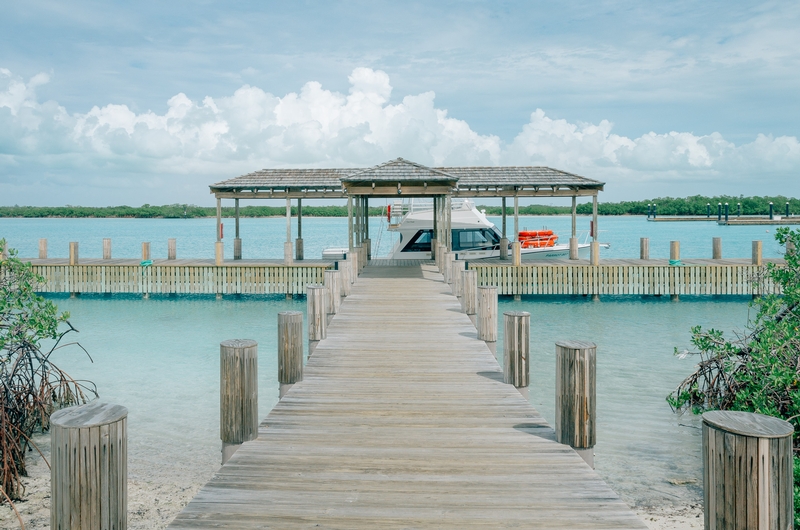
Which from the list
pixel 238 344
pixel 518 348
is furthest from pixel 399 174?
pixel 238 344

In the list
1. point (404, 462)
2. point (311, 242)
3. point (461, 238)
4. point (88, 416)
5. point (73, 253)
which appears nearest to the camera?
point (88, 416)

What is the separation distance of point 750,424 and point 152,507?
6.34 meters

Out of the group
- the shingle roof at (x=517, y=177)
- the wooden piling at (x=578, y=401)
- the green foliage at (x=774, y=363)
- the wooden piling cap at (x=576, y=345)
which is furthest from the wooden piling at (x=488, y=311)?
the shingle roof at (x=517, y=177)

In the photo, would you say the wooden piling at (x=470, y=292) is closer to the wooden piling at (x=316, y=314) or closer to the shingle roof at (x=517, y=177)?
the wooden piling at (x=316, y=314)

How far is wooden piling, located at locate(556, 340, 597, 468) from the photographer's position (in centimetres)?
522

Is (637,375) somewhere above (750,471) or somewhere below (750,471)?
below

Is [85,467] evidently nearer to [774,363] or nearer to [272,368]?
[774,363]

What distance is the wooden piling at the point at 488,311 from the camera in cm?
901

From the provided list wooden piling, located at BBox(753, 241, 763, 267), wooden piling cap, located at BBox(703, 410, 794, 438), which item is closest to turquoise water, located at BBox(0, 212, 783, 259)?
wooden piling, located at BBox(753, 241, 763, 267)

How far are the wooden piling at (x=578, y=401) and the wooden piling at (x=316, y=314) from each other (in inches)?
177

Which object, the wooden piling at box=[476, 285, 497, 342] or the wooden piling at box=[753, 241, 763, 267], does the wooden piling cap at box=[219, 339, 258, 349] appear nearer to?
the wooden piling at box=[476, 285, 497, 342]

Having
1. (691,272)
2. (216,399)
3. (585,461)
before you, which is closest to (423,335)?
(216,399)

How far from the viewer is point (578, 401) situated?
525 cm

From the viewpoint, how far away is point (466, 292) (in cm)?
1127
